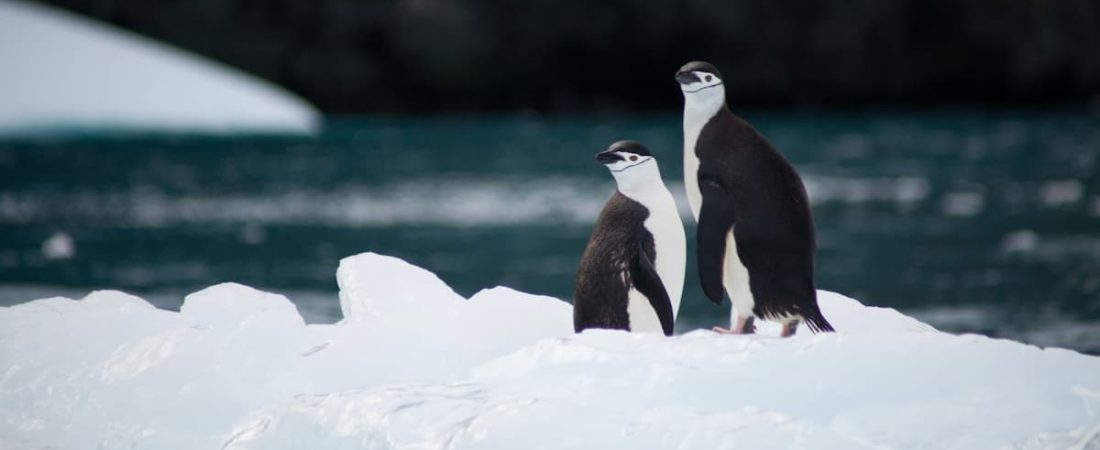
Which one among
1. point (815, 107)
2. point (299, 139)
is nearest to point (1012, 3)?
point (815, 107)

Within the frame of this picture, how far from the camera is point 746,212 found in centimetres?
550

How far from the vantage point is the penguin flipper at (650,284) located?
5.59 metres

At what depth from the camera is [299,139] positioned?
155 ft

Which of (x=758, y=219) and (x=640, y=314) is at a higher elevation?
(x=758, y=219)

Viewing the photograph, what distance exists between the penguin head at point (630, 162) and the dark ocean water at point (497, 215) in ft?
18.3

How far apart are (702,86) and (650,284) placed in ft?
2.44

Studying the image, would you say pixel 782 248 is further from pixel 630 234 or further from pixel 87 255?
pixel 87 255

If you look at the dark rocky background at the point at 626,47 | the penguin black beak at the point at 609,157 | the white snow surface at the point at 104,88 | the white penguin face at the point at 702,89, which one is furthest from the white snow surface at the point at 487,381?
the dark rocky background at the point at 626,47

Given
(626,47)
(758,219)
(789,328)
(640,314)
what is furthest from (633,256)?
(626,47)

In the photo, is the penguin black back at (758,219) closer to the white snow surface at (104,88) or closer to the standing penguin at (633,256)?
the standing penguin at (633,256)

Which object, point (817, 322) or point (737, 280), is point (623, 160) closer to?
point (737, 280)

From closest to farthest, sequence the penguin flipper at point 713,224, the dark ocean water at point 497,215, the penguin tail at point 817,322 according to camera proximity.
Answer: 1. the penguin flipper at point 713,224
2. the penguin tail at point 817,322
3. the dark ocean water at point 497,215

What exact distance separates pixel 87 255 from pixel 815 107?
5002cm

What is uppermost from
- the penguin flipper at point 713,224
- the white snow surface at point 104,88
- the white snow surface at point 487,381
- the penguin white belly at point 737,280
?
the penguin flipper at point 713,224
